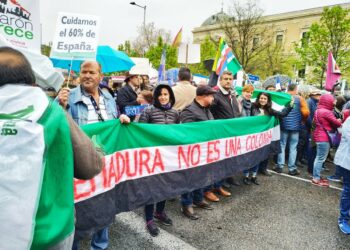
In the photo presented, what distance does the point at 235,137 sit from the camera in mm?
4922

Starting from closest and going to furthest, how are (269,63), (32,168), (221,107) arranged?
(32,168)
(221,107)
(269,63)

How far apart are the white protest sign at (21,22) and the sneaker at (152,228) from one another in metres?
2.34

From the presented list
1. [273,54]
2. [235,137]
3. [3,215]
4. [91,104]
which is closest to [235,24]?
[273,54]

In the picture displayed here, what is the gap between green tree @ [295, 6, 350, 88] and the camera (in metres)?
18.7

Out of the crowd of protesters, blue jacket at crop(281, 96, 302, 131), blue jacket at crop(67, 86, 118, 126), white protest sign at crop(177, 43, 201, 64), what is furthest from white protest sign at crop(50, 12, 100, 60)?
white protest sign at crop(177, 43, 201, 64)

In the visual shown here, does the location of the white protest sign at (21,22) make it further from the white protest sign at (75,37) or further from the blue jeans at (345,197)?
the blue jeans at (345,197)

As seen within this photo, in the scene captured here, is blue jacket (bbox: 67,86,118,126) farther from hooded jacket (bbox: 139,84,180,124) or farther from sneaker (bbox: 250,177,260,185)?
sneaker (bbox: 250,177,260,185)

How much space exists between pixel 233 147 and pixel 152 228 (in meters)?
1.99

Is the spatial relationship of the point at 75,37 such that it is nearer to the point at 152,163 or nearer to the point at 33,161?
the point at 152,163

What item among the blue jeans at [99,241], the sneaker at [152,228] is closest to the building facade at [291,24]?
the sneaker at [152,228]

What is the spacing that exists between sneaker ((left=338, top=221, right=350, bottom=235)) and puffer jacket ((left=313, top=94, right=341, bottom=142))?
1.90 metres

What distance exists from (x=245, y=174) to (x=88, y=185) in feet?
11.8

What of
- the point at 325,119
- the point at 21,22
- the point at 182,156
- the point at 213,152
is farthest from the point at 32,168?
the point at 325,119

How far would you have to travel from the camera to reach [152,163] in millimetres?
3656
